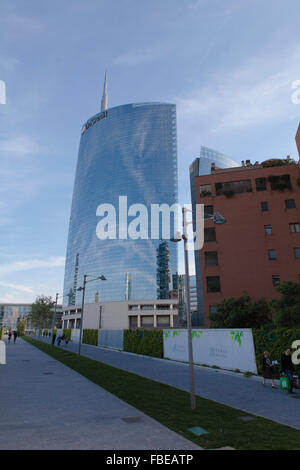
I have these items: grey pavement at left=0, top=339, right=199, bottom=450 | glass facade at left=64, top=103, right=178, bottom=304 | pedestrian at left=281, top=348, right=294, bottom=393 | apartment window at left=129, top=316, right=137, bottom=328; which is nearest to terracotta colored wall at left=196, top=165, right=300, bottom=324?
pedestrian at left=281, top=348, right=294, bottom=393

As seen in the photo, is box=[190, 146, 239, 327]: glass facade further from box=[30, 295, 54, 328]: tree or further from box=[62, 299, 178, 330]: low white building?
box=[30, 295, 54, 328]: tree

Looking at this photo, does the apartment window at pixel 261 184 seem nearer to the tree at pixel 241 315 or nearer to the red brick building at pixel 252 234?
the red brick building at pixel 252 234

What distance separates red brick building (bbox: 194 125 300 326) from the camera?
37.9 meters

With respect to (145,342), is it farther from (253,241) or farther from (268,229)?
(268,229)

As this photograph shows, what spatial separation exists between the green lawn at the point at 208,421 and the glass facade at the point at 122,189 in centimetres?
11295

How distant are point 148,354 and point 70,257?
133 meters

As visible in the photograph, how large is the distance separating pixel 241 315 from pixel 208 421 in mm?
23687

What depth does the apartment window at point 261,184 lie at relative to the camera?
41347 mm

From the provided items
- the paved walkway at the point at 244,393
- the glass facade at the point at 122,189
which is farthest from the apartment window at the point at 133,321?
the paved walkway at the point at 244,393

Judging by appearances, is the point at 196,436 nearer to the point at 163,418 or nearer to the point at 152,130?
the point at 163,418

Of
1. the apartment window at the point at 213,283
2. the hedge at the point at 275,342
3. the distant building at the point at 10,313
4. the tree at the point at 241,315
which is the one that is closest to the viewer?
the hedge at the point at 275,342

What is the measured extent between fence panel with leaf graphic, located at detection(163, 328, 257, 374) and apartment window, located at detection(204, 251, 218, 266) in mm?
16844

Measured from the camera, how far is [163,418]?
8.45 metres

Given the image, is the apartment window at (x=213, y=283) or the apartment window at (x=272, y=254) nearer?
the apartment window at (x=272, y=254)
